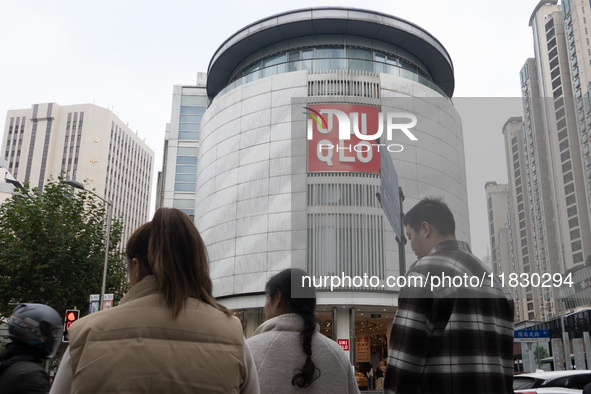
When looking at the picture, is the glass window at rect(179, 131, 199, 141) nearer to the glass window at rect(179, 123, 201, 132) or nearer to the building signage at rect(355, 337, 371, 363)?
the glass window at rect(179, 123, 201, 132)

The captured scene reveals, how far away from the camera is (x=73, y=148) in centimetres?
11925

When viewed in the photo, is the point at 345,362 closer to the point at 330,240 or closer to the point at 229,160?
the point at 330,240

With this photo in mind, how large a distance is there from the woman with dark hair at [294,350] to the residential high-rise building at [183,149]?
4113 centimetres

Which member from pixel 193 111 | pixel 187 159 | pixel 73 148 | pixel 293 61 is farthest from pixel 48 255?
pixel 73 148

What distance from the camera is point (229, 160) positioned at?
121ft

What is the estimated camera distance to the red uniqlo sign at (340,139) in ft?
108

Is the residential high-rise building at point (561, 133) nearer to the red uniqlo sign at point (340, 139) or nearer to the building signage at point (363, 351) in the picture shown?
the building signage at point (363, 351)

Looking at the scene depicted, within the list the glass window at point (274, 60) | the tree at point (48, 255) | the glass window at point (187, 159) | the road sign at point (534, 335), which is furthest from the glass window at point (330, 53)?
the road sign at point (534, 335)

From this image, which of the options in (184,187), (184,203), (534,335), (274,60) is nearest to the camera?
(534,335)

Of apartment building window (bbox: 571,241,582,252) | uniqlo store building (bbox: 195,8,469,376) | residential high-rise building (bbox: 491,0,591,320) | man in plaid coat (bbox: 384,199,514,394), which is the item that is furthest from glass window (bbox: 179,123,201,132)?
apartment building window (bbox: 571,241,582,252)

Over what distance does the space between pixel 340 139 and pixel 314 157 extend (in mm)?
2685

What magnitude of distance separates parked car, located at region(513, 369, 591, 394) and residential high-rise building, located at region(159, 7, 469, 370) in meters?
19.3

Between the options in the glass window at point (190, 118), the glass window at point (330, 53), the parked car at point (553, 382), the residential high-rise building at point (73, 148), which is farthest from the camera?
the residential high-rise building at point (73, 148)

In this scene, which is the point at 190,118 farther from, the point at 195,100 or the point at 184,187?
the point at 184,187
